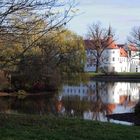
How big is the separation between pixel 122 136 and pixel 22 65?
3.17 m

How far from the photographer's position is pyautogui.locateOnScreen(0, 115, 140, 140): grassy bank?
417 inches

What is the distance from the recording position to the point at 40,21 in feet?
36.9

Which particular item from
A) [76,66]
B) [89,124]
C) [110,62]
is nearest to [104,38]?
[110,62]

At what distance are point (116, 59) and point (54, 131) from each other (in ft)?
394

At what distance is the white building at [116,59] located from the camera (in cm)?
11343

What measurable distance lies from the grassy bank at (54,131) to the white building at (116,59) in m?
94.4

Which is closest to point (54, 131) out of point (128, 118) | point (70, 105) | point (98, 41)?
point (128, 118)

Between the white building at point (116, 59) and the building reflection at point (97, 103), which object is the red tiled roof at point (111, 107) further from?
the white building at point (116, 59)

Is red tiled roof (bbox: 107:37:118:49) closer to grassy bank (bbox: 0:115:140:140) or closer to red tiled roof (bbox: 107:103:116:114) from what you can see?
red tiled roof (bbox: 107:103:116:114)

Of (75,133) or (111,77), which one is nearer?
(75,133)

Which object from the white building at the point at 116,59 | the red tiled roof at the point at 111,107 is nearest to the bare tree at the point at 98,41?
the white building at the point at 116,59

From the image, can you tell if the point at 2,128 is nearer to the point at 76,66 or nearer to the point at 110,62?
the point at 76,66

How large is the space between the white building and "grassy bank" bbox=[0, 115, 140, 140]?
310 feet

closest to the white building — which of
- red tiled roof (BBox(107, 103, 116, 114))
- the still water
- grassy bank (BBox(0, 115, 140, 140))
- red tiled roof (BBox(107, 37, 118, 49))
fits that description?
red tiled roof (BBox(107, 37, 118, 49))
